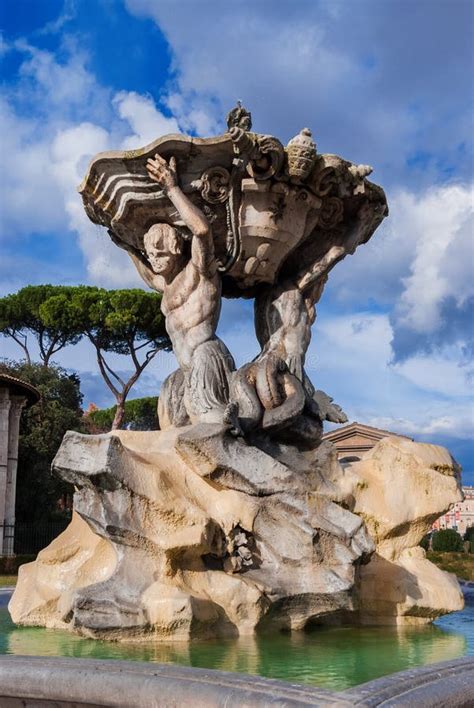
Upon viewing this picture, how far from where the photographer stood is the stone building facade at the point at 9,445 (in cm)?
2436

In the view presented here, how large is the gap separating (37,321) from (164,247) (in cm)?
2668

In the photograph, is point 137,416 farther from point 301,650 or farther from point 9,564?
point 301,650

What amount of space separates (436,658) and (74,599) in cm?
239

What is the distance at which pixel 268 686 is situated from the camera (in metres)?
3.15

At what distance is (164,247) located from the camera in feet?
23.9

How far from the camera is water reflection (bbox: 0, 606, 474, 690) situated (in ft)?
13.9

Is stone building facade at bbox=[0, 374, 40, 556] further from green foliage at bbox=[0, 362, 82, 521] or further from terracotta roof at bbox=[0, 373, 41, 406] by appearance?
green foliage at bbox=[0, 362, 82, 521]

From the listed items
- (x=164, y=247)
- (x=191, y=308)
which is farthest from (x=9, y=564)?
(x=164, y=247)

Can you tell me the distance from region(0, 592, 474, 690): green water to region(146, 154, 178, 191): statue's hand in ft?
12.5

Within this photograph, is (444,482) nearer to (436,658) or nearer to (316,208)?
(436,658)

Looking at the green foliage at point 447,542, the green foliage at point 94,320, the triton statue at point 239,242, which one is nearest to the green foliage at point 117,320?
the green foliage at point 94,320

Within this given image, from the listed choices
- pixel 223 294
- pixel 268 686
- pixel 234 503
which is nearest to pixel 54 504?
pixel 223 294

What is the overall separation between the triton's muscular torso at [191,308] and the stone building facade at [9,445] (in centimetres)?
1772

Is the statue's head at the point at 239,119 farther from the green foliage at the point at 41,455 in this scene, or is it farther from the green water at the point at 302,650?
the green foliage at the point at 41,455
